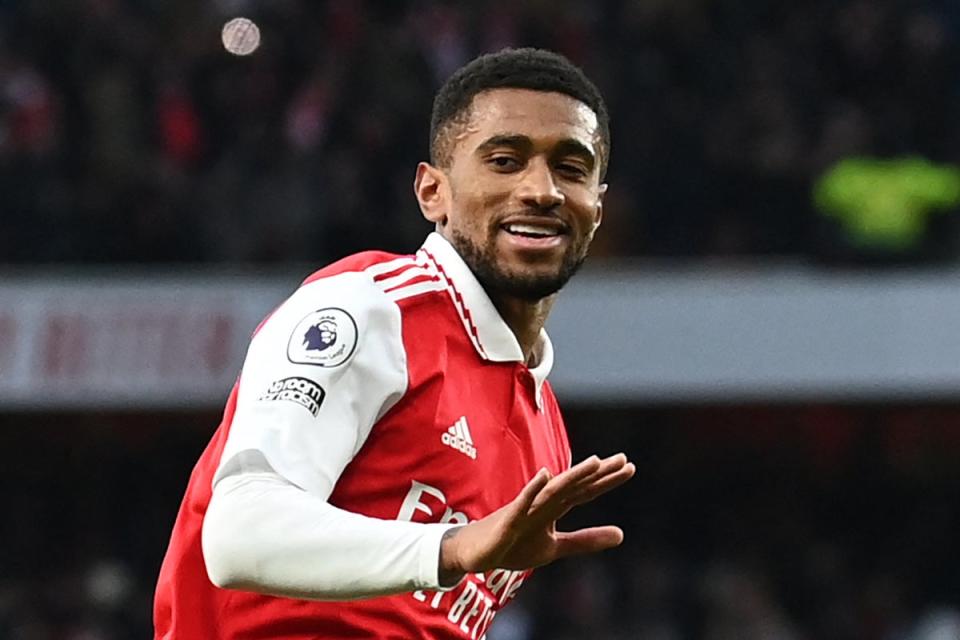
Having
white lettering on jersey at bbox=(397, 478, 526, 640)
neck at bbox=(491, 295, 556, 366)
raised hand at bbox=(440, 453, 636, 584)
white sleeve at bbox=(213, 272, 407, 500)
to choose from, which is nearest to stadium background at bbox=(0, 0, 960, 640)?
neck at bbox=(491, 295, 556, 366)

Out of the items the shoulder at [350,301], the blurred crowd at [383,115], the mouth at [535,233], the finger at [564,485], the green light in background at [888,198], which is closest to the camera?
the finger at [564,485]

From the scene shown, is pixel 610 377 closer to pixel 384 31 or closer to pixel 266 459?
pixel 384 31

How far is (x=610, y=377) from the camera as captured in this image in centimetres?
1112

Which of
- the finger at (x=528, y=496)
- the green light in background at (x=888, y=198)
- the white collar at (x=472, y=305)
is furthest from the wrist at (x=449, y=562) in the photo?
the green light in background at (x=888, y=198)

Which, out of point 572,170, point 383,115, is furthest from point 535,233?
point 383,115

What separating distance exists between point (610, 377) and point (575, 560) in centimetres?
125

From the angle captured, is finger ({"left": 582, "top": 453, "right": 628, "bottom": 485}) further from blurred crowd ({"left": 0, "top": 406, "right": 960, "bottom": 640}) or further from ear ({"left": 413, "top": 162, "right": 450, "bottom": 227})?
blurred crowd ({"left": 0, "top": 406, "right": 960, "bottom": 640})

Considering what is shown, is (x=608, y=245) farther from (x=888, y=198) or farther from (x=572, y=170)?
(x=572, y=170)

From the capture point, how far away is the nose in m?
3.39

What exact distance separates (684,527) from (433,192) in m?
8.89

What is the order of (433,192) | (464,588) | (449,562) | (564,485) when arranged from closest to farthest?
1. (564,485)
2. (449,562)
3. (464,588)
4. (433,192)

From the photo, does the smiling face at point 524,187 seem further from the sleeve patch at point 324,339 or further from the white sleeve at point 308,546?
the white sleeve at point 308,546

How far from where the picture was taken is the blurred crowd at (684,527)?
11.4 m

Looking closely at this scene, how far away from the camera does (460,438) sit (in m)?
3.39
